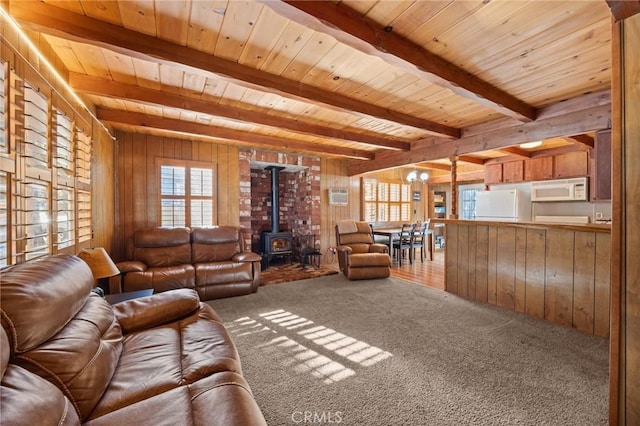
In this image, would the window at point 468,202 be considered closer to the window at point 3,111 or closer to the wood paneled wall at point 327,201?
the wood paneled wall at point 327,201

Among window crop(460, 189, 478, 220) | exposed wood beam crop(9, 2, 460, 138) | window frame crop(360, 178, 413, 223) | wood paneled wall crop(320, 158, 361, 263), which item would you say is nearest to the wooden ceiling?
exposed wood beam crop(9, 2, 460, 138)

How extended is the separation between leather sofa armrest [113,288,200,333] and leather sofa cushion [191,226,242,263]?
2.04 meters

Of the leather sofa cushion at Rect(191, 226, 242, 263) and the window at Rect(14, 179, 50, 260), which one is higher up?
the window at Rect(14, 179, 50, 260)

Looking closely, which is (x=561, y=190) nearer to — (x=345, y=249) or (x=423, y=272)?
(x=423, y=272)

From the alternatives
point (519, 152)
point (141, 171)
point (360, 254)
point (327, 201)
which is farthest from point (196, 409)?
point (519, 152)

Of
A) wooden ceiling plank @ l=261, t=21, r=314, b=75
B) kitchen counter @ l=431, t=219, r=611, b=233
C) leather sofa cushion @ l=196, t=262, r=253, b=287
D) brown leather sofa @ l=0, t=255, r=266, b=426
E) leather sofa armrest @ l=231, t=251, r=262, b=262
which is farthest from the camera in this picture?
leather sofa armrest @ l=231, t=251, r=262, b=262

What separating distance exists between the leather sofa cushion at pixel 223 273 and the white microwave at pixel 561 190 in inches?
215

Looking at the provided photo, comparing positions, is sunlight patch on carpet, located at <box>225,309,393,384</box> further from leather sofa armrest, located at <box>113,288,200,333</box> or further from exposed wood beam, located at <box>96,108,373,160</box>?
exposed wood beam, located at <box>96,108,373,160</box>

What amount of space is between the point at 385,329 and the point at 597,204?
4873mm

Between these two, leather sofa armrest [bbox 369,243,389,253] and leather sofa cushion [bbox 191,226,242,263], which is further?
leather sofa armrest [bbox 369,243,389,253]

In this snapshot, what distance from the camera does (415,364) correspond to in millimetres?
2066

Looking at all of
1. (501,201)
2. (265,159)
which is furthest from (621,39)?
(501,201)

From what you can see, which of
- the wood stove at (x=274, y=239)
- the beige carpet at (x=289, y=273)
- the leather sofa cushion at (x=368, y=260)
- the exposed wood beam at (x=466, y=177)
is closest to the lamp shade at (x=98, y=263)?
the beige carpet at (x=289, y=273)

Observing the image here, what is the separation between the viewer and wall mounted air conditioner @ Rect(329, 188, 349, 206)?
20.2ft
